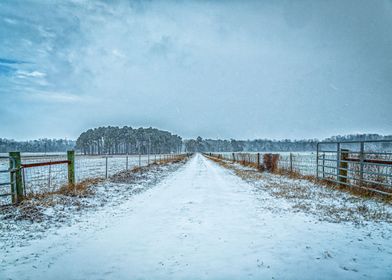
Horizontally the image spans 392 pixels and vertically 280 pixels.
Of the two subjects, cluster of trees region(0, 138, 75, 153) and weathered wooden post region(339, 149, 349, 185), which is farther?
cluster of trees region(0, 138, 75, 153)

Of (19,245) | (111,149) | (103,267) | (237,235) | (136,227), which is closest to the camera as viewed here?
(103,267)

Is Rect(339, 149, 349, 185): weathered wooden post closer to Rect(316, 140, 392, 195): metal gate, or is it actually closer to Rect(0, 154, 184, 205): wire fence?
Rect(316, 140, 392, 195): metal gate

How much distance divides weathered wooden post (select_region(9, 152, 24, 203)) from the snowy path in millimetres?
2698

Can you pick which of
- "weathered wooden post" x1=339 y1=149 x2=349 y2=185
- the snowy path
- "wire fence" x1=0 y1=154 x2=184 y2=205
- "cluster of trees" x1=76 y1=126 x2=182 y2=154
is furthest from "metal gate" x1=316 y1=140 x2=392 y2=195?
"cluster of trees" x1=76 y1=126 x2=182 y2=154

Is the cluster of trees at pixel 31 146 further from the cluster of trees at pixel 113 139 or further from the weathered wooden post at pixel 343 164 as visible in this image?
the weathered wooden post at pixel 343 164

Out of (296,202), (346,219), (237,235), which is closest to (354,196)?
(296,202)

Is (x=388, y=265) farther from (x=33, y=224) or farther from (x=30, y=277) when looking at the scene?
(x=33, y=224)

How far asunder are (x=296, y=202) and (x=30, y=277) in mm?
7119

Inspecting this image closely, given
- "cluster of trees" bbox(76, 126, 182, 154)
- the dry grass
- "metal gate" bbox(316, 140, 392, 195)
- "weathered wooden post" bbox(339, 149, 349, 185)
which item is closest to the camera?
the dry grass

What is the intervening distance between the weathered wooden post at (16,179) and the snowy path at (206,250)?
8.85ft

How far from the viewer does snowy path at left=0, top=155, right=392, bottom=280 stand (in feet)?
11.3

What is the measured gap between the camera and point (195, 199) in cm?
862

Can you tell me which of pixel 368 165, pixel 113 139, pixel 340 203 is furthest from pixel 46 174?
pixel 113 139

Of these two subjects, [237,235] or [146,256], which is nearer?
[146,256]
